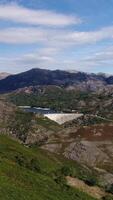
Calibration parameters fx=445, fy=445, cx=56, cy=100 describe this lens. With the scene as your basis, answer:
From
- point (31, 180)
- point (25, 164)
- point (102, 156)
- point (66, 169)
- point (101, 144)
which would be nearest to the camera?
point (31, 180)

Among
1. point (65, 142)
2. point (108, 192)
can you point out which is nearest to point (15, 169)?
point (108, 192)

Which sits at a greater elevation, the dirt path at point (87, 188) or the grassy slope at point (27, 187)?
the grassy slope at point (27, 187)

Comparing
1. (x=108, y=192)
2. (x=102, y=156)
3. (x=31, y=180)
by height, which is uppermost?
(x=31, y=180)

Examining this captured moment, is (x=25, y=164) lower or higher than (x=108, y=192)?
higher

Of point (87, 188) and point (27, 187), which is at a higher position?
point (27, 187)

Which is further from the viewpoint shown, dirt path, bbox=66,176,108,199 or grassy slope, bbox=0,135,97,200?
dirt path, bbox=66,176,108,199

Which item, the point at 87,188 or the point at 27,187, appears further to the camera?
the point at 87,188

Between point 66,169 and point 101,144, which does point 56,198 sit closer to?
point 66,169

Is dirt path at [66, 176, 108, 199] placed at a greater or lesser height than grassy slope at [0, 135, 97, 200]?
lesser
